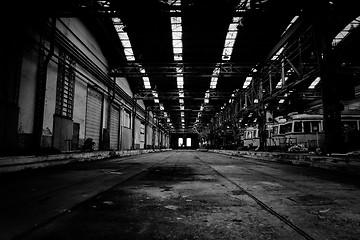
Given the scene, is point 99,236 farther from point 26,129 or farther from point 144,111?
point 144,111

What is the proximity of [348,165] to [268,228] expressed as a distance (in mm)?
4716

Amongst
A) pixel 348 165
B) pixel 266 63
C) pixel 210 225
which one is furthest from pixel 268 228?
pixel 266 63

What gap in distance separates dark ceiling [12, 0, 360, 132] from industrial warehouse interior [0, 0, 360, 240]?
0.07 meters

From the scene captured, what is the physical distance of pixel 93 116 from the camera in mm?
12742

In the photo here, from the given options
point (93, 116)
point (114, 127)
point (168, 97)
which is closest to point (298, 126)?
point (93, 116)

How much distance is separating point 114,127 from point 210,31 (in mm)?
10199

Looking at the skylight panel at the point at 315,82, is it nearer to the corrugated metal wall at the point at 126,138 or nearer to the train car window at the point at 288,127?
the train car window at the point at 288,127

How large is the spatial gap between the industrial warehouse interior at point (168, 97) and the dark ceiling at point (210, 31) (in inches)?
2.6

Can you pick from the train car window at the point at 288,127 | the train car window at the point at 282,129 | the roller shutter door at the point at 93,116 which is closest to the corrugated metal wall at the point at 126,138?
the roller shutter door at the point at 93,116

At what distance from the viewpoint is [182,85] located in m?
20.9

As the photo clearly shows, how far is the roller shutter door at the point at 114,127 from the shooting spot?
16.2 m

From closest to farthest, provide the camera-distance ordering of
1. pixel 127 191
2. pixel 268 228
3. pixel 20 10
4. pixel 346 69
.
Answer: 1. pixel 268 228
2. pixel 127 191
3. pixel 20 10
4. pixel 346 69

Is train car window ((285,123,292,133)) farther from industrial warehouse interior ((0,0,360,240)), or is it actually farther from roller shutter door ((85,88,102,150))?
roller shutter door ((85,88,102,150))

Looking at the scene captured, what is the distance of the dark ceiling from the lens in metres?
7.79
